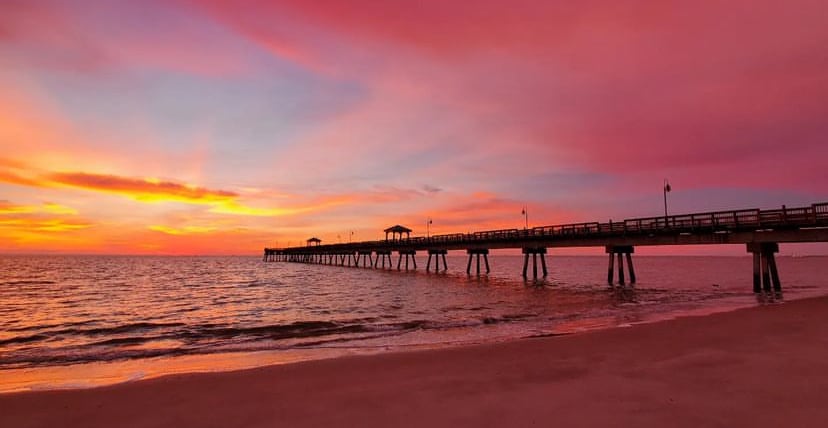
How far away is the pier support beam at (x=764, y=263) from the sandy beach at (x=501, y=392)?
70.5ft

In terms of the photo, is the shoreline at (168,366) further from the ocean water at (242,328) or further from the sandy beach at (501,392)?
the sandy beach at (501,392)

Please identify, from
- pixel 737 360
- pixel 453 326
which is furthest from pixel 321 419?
pixel 453 326

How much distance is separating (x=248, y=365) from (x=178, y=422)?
5000 millimetres

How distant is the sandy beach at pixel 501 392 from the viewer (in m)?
5.72

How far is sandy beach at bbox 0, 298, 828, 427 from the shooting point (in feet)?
18.8

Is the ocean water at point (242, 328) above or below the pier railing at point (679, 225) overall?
below

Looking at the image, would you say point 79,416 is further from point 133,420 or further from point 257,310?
point 257,310

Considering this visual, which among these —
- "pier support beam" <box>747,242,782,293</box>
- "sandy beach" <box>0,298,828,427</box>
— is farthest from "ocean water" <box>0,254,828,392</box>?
"pier support beam" <box>747,242,782,293</box>

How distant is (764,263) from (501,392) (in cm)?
3029

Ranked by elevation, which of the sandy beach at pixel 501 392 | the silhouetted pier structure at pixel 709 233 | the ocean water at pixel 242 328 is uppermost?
the silhouetted pier structure at pixel 709 233

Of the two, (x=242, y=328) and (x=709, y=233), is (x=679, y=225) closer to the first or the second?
(x=709, y=233)

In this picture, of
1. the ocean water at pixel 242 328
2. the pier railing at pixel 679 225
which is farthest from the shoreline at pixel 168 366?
the pier railing at pixel 679 225

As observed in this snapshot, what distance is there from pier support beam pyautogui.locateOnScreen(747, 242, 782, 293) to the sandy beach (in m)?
21.5

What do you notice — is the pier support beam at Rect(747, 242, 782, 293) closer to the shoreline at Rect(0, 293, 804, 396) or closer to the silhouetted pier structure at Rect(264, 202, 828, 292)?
the silhouetted pier structure at Rect(264, 202, 828, 292)
